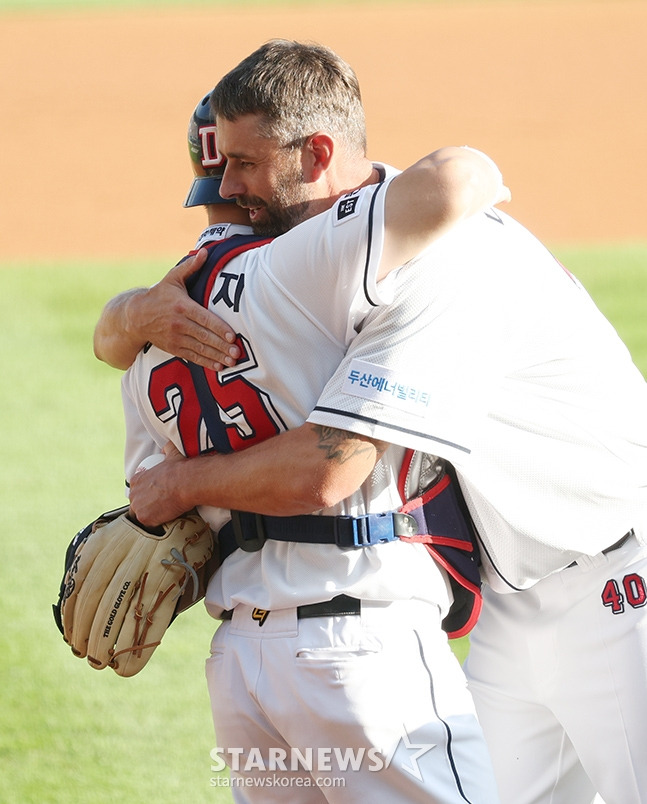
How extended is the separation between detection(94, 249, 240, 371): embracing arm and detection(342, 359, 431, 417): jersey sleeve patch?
0.31 metres

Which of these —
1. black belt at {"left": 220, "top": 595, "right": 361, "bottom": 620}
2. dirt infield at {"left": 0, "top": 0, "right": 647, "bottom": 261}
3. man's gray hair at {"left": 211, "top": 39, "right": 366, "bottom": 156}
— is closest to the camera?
black belt at {"left": 220, "top": 595, "right": 361, "bottom": 620}

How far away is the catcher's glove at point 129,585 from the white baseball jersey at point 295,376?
3.5 inches

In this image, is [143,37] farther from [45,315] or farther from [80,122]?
[45,315]

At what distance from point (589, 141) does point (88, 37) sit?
9.42 metres

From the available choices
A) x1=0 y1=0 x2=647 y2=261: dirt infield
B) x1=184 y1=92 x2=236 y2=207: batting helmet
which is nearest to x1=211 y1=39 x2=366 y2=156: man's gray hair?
x1=184 y1=92 x2=236 y2=207: batting helmet

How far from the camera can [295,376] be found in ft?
7.12

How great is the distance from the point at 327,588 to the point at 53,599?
317 cm

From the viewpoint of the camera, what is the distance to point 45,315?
9336mm

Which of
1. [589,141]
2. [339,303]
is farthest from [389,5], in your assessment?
[339,303]

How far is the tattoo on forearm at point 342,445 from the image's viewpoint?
2.04 metres

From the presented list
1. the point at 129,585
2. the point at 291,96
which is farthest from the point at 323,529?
the point at 291,96

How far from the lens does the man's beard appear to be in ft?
7.84
